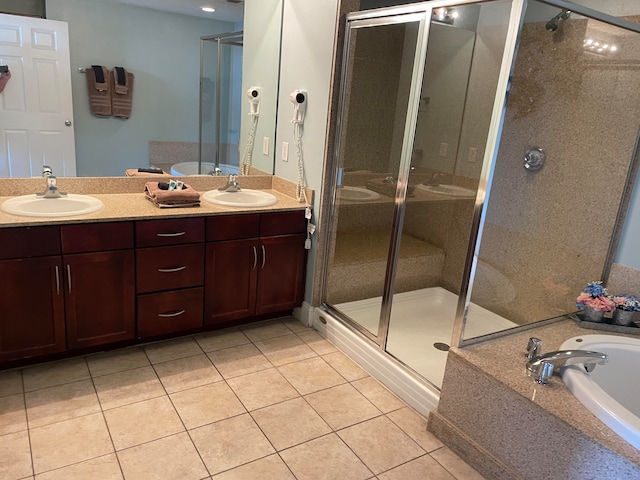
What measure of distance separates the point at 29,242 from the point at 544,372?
7.53 ft

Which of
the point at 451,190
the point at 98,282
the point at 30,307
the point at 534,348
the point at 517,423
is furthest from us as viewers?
the point at 451,190

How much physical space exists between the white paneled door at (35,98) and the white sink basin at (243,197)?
0.82 m

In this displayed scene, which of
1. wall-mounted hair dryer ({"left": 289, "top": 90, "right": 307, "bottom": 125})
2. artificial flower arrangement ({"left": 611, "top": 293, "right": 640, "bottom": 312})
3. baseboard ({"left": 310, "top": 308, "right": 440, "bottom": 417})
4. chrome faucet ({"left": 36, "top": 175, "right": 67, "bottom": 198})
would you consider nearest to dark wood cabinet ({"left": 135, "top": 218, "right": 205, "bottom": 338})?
chrome faucet ({"left": 36, "top": 175, "right": 67, "bottom": 198})

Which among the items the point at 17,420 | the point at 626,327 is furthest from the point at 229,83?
the point at 626,327

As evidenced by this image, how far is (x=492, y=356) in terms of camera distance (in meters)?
2.03

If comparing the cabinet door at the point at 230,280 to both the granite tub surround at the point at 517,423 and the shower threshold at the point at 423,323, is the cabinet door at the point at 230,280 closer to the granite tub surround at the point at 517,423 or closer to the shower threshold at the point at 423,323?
the shower threshold at the point at 423,323

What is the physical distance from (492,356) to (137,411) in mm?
1610

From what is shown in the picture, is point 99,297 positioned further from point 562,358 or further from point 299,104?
point 562,358

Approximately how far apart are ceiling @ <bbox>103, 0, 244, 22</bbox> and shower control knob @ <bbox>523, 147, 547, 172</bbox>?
193 centimetres

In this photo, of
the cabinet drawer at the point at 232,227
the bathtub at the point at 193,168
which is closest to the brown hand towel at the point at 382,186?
the cabinet drawer at the point at 232,227

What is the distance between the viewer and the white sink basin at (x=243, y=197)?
293 centimetres

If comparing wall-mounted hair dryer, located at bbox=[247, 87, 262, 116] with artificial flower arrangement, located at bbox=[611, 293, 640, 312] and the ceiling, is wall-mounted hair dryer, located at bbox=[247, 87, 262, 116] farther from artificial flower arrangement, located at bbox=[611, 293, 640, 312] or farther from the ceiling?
artificial flower arrangement, located at bbox=[611, 293, 640, 312]

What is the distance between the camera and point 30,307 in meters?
2.28

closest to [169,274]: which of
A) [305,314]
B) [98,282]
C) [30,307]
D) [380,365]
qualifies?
[98,282]
